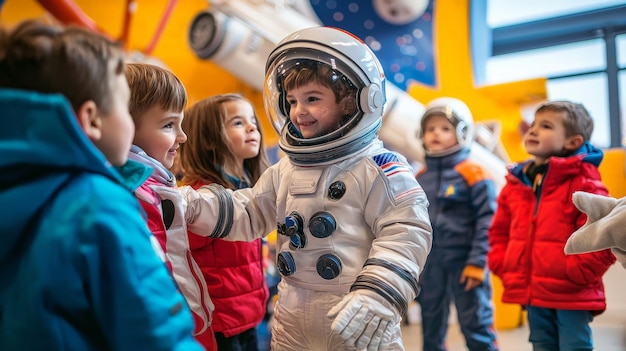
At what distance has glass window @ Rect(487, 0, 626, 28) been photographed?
20.1 feet

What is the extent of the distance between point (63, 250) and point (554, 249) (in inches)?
77.0

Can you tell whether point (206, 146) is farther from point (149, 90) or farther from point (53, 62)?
point (53, 62)

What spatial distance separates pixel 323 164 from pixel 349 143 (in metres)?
0.10

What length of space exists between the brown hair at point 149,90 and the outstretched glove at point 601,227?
1.18 meters

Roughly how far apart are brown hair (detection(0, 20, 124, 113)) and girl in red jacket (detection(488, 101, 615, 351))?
1.90m

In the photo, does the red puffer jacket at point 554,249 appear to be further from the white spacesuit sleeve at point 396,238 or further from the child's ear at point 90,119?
the child's ear at point 90,119

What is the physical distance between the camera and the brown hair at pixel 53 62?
1.01 metres

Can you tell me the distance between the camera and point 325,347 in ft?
5.31

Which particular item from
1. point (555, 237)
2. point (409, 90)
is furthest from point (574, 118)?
point (409, 90)

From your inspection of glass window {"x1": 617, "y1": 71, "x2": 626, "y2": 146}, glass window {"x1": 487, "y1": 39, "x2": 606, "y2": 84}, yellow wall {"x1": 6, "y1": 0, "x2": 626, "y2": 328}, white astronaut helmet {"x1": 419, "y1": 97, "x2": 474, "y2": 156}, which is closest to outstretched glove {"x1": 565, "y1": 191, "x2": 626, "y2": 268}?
Answer: white astronaut helmet {"x1": 419, "y1": 97, "x2": 474, "y2": 156}

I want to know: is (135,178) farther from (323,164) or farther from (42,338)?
(323,164)

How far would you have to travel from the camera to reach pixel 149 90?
1655 millimetres

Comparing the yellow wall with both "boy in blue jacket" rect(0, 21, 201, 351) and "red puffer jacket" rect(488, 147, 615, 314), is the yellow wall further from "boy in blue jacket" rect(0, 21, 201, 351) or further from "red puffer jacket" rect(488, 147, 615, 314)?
"boy in blue jacket" rect(0, 21, 201, 351)

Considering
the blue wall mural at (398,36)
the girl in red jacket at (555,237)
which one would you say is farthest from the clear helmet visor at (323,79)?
the blue wall mural at (398,36)
